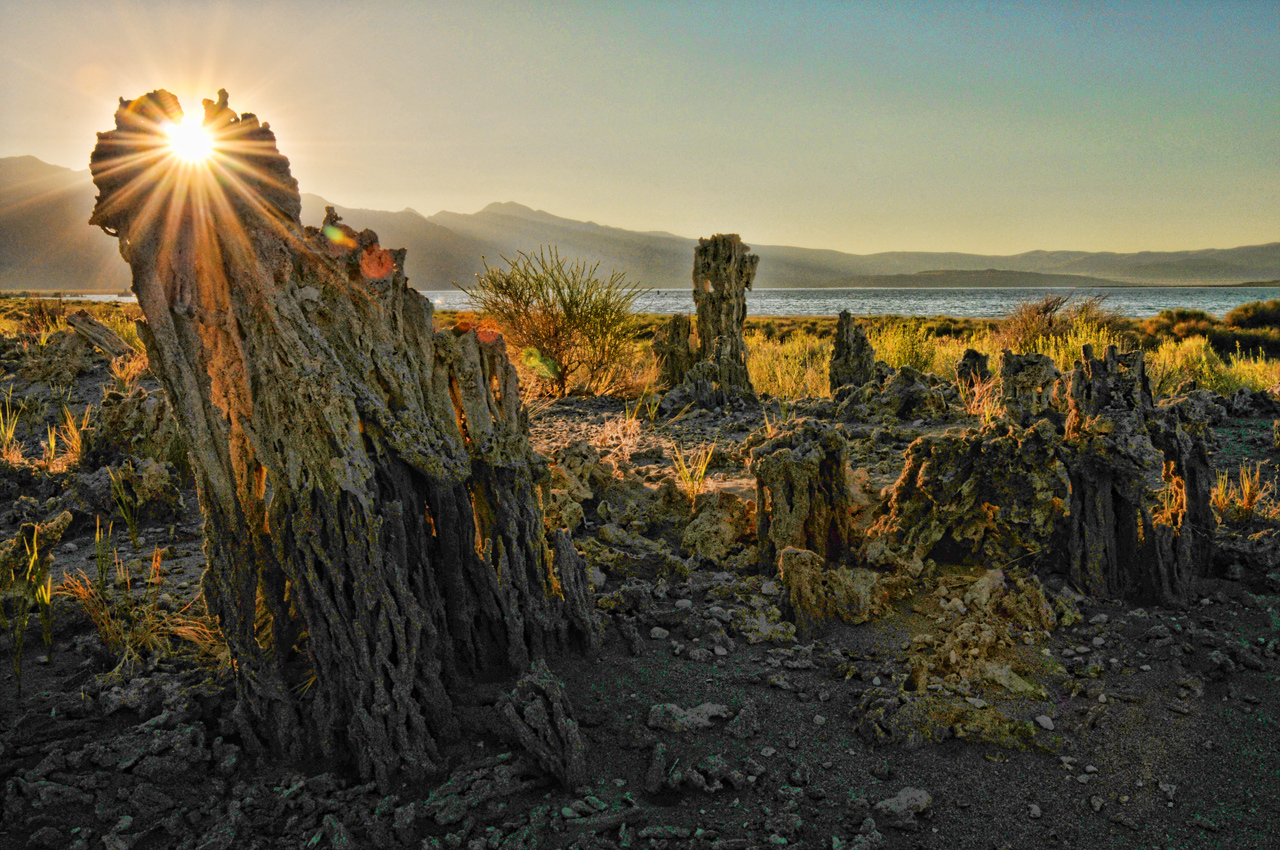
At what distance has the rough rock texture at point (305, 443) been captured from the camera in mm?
2195

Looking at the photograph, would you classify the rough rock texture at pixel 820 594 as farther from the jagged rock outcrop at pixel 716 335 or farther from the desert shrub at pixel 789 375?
the desert shrub at pixel 789 375

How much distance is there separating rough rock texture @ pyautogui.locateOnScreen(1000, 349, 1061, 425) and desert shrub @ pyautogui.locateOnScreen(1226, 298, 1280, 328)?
867 inches

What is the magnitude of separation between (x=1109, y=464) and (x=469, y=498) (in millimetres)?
2959

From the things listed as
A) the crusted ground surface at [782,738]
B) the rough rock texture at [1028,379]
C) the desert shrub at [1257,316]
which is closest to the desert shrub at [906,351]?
the rough rock texture at [1028,379]

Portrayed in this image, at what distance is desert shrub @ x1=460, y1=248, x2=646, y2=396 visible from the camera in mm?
9906

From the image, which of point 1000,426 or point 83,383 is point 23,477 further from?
point 1000,426

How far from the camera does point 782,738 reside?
8.36 ft

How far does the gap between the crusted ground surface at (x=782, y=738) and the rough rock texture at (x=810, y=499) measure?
396 mm

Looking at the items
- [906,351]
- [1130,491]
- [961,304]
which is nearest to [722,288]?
[906,351]

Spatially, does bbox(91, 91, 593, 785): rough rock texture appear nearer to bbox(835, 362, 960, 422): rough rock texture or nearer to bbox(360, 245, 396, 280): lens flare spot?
bbox(360, 245, 396, 280): lens flare spot

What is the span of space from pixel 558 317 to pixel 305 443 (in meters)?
7.79

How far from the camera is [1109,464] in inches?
132

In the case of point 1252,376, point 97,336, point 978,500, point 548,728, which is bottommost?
point 548,728

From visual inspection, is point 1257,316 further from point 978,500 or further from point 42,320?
point 42,320
